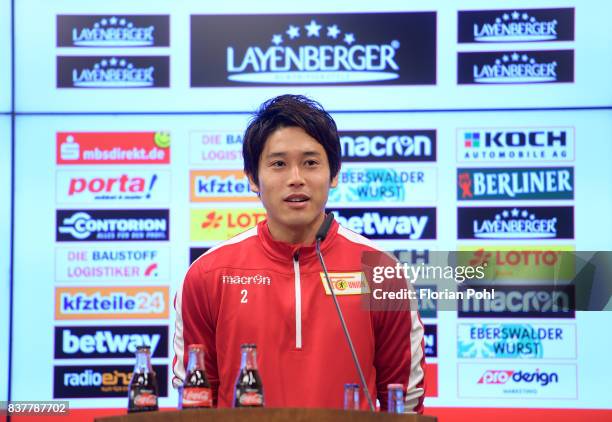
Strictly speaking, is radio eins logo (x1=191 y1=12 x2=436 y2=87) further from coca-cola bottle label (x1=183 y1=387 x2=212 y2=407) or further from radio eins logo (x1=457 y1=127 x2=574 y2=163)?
coca-cola bottle label (x1=183 y1=387 x2=212 y2=407)

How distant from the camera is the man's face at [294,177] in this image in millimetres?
2172

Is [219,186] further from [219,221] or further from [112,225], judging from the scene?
[112,225]

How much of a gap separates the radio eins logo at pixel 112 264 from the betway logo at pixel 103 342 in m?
0.23

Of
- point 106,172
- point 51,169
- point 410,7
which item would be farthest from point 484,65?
point 51,169

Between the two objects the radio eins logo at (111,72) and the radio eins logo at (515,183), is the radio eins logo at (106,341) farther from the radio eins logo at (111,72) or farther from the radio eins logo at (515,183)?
the radio eins logo at (515,183)

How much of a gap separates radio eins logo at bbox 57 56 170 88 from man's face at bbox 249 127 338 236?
147 cm

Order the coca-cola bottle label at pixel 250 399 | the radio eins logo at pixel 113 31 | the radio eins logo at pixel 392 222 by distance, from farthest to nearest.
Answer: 1. the radio eins logo at pixel 113 31
2. the radio eins logo at pixel 392 222
3. the coca-cola bottle label at pixel 250 399

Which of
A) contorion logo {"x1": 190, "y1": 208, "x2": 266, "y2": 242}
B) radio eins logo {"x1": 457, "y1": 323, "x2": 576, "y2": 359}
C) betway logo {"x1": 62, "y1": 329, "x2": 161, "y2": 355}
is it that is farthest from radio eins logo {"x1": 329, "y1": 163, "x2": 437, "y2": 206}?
betway logo {"x1": 62, "y1": 329, "x2": 161, "y2": 355}

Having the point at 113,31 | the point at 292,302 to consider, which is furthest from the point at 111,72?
the point at 292,302

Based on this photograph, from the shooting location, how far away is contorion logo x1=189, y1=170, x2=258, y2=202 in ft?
11.4

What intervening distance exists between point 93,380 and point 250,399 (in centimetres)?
196

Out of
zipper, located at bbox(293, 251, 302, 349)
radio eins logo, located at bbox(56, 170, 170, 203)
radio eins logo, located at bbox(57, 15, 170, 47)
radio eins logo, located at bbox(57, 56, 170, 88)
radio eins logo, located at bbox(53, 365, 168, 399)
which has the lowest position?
radio eins logo, located at bbox(53, 365, 168, 399)

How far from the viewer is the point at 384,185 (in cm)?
346

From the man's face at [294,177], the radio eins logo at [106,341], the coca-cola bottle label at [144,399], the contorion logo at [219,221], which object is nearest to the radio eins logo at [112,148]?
the contorion logo at [219,221]
